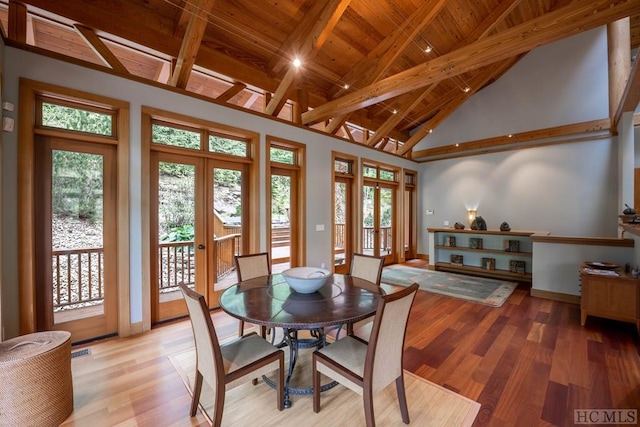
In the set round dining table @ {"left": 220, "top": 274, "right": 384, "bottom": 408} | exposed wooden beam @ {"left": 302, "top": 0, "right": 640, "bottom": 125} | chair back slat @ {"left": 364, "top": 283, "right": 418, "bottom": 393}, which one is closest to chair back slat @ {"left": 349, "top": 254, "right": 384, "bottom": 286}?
round dining table @ {"left": 220, "top": 274, "right": 384, "bottom": 408}

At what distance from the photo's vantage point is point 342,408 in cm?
187

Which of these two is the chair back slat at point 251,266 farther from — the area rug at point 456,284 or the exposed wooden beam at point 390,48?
the exposed wooden beam at point 390,48

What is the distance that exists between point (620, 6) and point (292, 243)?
448cm

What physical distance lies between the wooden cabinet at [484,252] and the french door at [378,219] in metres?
1.11

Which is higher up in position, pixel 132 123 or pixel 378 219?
pixel 132 123

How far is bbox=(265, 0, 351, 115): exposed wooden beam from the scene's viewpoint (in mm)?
3154

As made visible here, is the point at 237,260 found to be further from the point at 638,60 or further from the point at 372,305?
the point at 638,60

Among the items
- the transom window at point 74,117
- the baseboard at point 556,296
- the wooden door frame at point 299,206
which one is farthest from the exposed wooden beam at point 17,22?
the baseboard at point 556,296

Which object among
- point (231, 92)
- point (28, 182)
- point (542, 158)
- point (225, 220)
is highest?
point (231, 92)

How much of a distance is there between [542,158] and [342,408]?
668 centimetres

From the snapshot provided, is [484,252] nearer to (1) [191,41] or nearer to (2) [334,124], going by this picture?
(2) [334,124]

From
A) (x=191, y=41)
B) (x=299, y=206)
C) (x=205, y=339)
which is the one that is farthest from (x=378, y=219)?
(x=205, y=339)

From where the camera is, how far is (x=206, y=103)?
11.3 ft

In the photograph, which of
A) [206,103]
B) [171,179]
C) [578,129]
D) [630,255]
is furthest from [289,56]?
[578,129]
